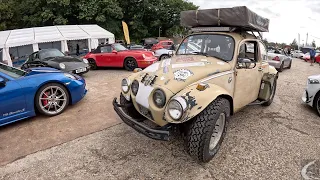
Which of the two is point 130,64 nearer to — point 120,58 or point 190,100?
point 120,58

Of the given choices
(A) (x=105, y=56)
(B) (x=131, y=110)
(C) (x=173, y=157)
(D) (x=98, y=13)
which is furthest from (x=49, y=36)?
(C) (x=173, y=157)

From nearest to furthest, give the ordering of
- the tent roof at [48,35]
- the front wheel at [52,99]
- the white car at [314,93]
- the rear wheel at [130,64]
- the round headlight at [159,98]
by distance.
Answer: the round headlight at [159,98], the front wheel at [52,99], the white car at [314,93], the rear wheel at [130,64], the tent roof at [48,35]

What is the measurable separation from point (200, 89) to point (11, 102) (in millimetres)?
3319

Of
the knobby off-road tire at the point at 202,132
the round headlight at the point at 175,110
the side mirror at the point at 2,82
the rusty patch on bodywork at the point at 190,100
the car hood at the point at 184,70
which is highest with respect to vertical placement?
the car hood at the point at 184,70

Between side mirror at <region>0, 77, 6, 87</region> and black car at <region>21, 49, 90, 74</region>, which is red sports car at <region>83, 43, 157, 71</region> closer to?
black car at <region>21, 49, 90, 74</region>

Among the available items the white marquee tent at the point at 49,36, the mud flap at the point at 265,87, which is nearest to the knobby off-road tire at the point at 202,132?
the mud flap at the point at 265,87

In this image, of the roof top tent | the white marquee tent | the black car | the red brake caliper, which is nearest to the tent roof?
the white marquee tent

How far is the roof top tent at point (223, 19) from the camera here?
12.1ft

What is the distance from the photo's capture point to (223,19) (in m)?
3.87

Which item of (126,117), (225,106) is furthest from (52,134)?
(225,106)

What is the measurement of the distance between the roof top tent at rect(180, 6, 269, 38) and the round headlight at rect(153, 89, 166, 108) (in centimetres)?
189

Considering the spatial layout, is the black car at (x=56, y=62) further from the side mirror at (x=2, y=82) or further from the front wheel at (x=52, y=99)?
the side mirror at (x=2, y=82)

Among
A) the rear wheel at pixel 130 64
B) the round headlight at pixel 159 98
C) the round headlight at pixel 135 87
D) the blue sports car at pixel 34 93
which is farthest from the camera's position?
the rear wheel at pixel 130 64

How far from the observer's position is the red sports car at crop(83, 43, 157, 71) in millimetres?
9687
